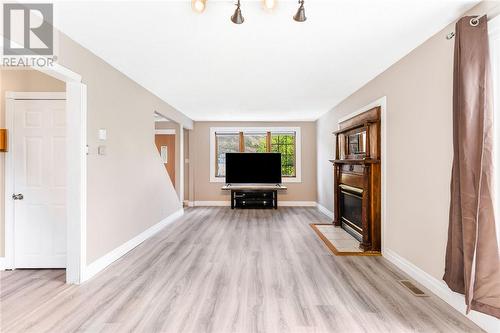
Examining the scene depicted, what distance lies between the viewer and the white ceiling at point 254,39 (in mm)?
A: 2072

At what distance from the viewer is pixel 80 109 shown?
8.77ft

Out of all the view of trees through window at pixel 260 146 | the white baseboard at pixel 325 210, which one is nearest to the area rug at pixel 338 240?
the white baseboard at pixel 325 210

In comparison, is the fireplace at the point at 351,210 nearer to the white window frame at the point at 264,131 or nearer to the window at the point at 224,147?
the white window frame at the point at 264,131

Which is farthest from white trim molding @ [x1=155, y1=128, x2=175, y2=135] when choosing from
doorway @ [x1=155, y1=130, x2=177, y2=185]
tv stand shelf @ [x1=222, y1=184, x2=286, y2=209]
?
tv stand shelf @ [x1=222, y1=184, x2=286, y2=209]

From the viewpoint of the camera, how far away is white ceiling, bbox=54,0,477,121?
2.07 meters

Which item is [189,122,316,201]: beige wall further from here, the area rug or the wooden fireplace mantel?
the wooden fireplace mantel

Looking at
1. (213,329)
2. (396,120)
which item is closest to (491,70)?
(396,120)

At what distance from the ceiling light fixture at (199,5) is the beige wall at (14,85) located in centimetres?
224

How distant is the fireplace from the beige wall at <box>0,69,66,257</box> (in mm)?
4500

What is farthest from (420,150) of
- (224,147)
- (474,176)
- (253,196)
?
(224,147)

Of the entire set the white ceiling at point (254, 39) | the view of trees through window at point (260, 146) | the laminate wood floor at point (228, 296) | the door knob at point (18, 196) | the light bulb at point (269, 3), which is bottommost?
the laminate wood floor at point (228, 296)

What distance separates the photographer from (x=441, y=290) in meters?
2.32

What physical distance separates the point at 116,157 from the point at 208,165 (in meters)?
4.18

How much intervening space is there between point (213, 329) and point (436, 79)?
2993 mm
